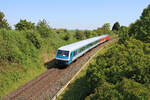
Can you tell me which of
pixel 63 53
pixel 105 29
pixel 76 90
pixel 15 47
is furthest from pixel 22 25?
pixel 105 29

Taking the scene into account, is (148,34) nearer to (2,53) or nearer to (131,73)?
(131,73)

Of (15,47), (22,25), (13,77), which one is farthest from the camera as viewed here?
(22,25)

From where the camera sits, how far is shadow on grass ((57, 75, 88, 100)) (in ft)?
44.5

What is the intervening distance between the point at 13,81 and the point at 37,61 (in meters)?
6.29

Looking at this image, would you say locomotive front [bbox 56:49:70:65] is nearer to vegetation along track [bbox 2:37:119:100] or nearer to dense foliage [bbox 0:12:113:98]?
vegetation along track [bbox 2:37:119:100]

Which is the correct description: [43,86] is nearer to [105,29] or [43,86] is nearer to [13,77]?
[13,77]

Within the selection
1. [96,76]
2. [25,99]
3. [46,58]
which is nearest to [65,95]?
[25,99]

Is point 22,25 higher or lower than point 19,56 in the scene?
higher

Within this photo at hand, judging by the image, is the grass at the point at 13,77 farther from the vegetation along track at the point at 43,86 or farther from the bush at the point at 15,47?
the bush at the point at 15,47

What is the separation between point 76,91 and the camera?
14773mm

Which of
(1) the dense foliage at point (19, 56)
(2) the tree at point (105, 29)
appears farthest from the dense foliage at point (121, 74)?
(2) the tree at point (105, 29)

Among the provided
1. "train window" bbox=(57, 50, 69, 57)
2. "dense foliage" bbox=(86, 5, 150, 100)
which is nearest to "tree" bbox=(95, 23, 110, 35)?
"train window" bbox=(57, 50, 69, 57)

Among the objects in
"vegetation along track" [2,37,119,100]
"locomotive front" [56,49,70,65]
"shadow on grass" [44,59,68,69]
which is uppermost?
"locomotive front" [56,49,70,65]

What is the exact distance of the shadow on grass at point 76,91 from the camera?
44.5ft
